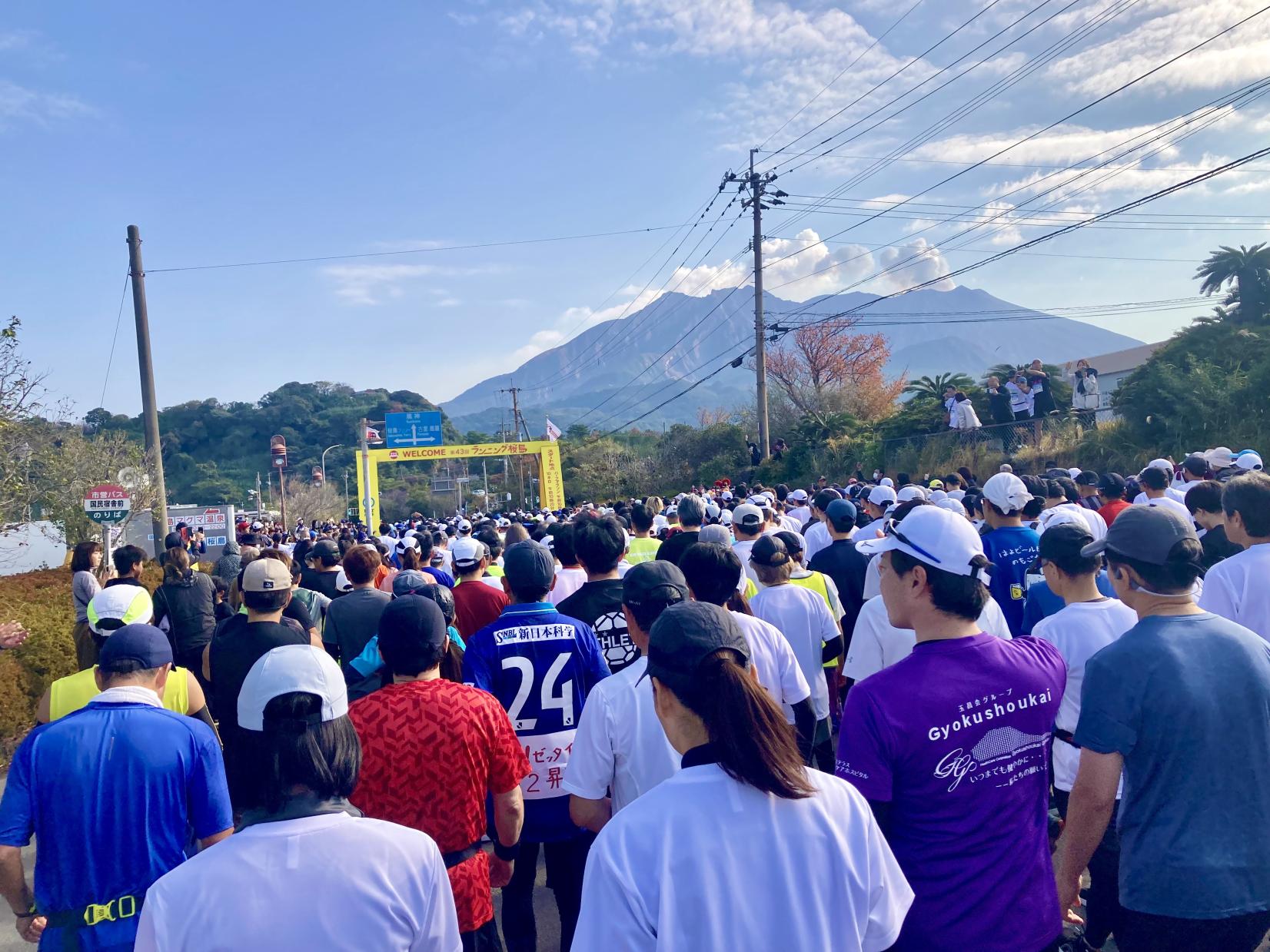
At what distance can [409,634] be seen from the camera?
3.09m

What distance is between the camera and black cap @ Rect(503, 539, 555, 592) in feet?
13.3

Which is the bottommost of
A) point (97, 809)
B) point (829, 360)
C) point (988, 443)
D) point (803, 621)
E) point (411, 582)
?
point (97, 809)

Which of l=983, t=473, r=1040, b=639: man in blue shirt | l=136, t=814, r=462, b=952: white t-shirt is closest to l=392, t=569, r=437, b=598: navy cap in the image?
l=136, t=814, r=462, b=952: white t-shirt

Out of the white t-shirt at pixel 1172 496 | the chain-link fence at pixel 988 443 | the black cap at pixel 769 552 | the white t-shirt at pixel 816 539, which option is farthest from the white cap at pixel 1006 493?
the chain-link fence at pixel 988 443

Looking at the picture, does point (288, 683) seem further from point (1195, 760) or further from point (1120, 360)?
point (1120, 360)

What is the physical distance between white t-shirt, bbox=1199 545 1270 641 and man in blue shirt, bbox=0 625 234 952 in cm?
423

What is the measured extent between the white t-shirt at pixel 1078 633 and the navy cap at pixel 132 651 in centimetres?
336

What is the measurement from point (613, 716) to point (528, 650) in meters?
0.97

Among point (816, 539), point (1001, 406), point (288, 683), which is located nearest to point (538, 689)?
point (288, 683)

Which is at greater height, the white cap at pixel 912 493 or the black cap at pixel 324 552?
the white cap at pixel 912 493

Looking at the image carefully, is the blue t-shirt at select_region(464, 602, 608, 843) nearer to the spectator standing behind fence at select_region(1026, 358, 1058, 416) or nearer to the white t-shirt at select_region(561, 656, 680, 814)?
the white t-shirt at select_region(561, 656, 680, 814)

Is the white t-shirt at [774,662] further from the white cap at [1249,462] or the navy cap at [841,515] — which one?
the white cap at [1249,462]

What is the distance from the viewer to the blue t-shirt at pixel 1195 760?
7.92 feet

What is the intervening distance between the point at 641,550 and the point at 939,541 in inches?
189
